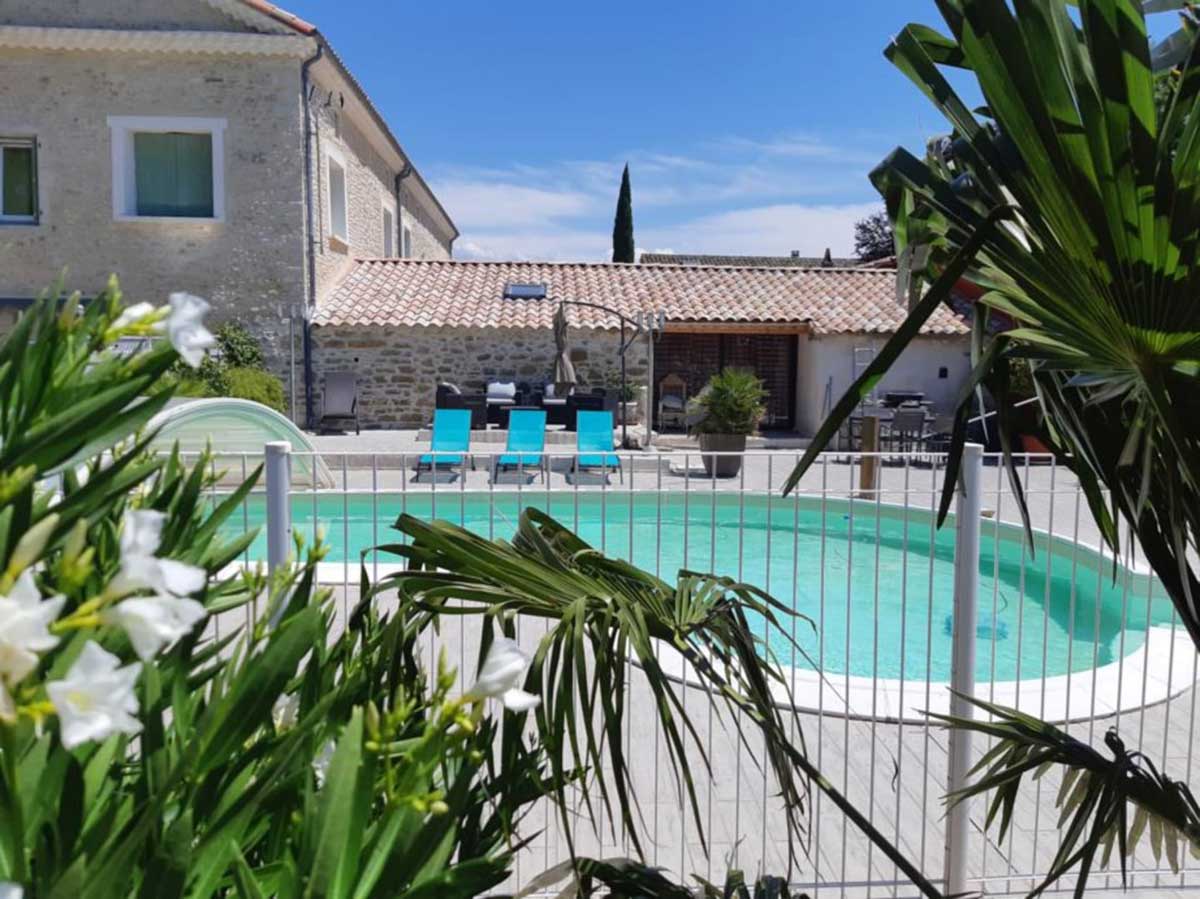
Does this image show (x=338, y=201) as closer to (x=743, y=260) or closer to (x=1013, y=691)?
(x=1013, y=691)

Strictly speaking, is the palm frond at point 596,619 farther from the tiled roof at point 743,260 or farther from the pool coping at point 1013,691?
the tiled roof at point 743,260

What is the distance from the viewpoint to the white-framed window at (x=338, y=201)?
20.1 meters

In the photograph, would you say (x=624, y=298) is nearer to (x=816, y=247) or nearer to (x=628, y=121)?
(x=628, y=121)

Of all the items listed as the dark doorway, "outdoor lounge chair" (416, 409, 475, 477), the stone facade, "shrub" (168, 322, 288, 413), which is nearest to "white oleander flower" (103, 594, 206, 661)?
"outdoor lounge chair" (416, 409, 475, 477)

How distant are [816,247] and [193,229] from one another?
106 ft

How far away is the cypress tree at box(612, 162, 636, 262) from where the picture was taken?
113ft

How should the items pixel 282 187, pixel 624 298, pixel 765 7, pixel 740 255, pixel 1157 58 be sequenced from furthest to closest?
pixel 740 255
pixel 624 298
pixel 282 187
pixel 765 7
pixel 1157 58

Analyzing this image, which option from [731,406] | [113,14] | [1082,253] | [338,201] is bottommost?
[731,406]

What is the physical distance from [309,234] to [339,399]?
3.41 meters

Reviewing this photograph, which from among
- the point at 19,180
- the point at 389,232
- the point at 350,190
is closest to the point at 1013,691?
the point at 350,190

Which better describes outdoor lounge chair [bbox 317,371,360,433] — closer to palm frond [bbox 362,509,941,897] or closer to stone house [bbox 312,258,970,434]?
stone house [bbox 312,258,970,434]

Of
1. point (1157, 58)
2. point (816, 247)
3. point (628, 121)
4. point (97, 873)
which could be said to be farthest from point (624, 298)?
point (816, 247)

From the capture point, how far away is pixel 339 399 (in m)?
17.9

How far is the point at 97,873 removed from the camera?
1.00m
